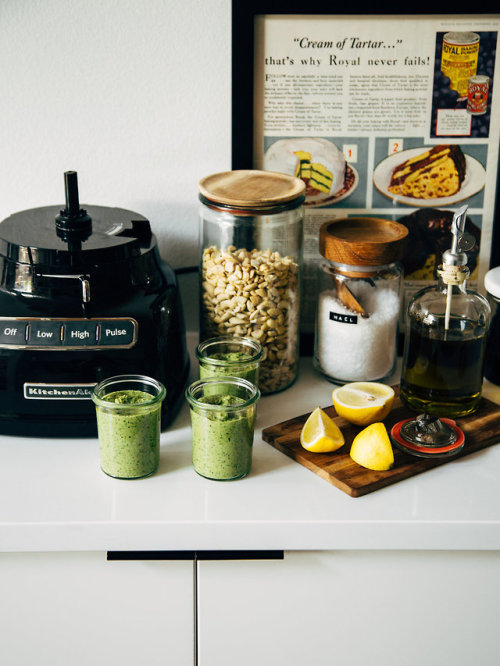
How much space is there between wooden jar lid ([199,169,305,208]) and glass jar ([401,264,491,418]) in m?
0.25

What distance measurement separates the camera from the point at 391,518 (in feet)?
3.12

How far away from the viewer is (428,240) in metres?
1.35

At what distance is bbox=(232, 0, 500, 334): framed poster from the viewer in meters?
1.24

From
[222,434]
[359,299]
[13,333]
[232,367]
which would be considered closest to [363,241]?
[359,299]

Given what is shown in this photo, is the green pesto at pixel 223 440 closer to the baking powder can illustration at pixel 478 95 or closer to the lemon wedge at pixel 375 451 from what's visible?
the lemon wedge at pixel 375 451

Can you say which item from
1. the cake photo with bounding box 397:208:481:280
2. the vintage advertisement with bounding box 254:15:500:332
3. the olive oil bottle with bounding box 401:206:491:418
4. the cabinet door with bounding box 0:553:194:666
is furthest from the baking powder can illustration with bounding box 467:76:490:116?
the cabinet door with bounding box 0:553:194:666

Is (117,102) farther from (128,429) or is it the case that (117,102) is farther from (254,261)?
(128,429)

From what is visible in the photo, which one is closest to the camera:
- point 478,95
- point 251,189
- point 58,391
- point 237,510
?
Answer: point 237,510

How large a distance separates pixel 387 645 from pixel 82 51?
99 centimetres

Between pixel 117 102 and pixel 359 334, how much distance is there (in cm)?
54

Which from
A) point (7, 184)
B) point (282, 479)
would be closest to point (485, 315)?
point (282, 479)

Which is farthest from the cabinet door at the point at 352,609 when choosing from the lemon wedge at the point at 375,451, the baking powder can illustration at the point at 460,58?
the baking powder can illustration at the point at 460,58

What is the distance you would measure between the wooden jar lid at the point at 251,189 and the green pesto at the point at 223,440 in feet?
0.93

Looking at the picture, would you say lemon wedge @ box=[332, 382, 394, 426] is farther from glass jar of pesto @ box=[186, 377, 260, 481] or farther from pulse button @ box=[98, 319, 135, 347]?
pulse button @ box=[98, 319, 135, 347]
